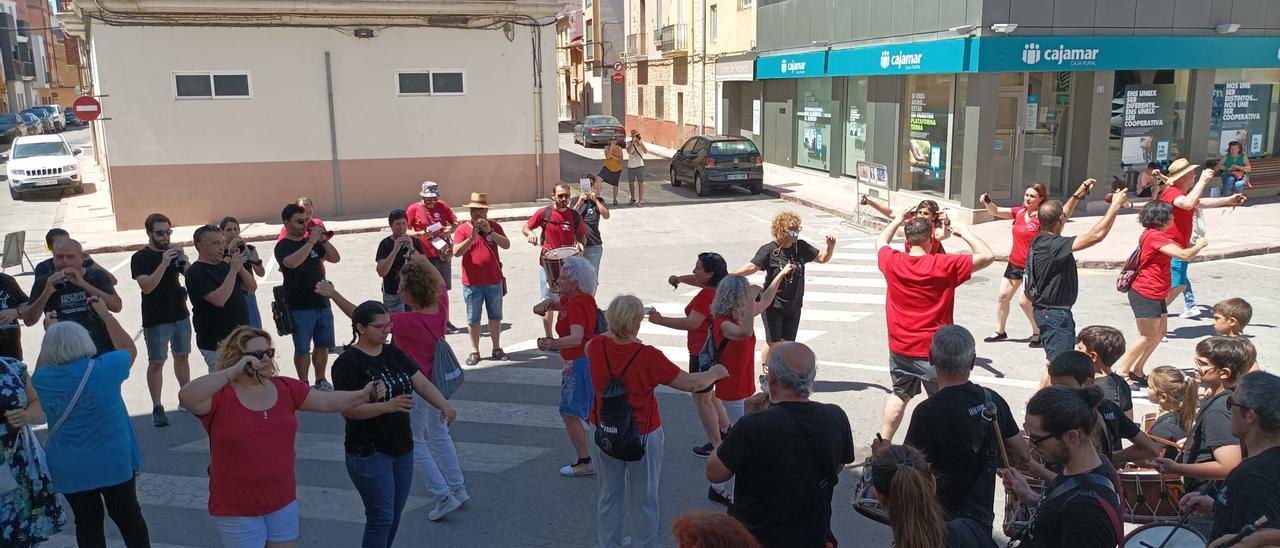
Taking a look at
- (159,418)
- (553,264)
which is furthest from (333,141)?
(159,418)

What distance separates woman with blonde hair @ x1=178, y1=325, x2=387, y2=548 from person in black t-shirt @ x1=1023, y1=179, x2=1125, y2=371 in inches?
233

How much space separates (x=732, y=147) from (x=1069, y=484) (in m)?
20.3

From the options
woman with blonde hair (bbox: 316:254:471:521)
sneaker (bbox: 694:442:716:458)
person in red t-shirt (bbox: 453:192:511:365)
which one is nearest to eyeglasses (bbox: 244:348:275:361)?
woman with blonde hair (bbox: 316:254:471:521)

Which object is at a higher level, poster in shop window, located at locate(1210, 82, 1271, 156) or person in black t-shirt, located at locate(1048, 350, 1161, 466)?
poster in shop window, located at locate(1210, 82, 1271, 156)

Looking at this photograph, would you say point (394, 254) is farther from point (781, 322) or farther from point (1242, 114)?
point (1242, 114)

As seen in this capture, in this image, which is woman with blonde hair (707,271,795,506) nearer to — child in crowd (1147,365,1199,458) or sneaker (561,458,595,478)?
sneaker (561,458,595,478)

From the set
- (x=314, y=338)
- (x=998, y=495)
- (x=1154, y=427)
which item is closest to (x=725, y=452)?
(x=1154, y=427)

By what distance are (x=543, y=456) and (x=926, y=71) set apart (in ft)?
46.6

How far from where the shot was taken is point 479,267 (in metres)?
9.56

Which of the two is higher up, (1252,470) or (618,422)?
(1252,470)

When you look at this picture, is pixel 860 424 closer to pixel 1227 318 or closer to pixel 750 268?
pixel 750 268

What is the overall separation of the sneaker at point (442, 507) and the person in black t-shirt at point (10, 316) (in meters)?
2.94

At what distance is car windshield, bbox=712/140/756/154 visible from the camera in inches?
916

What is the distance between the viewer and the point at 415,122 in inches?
817
